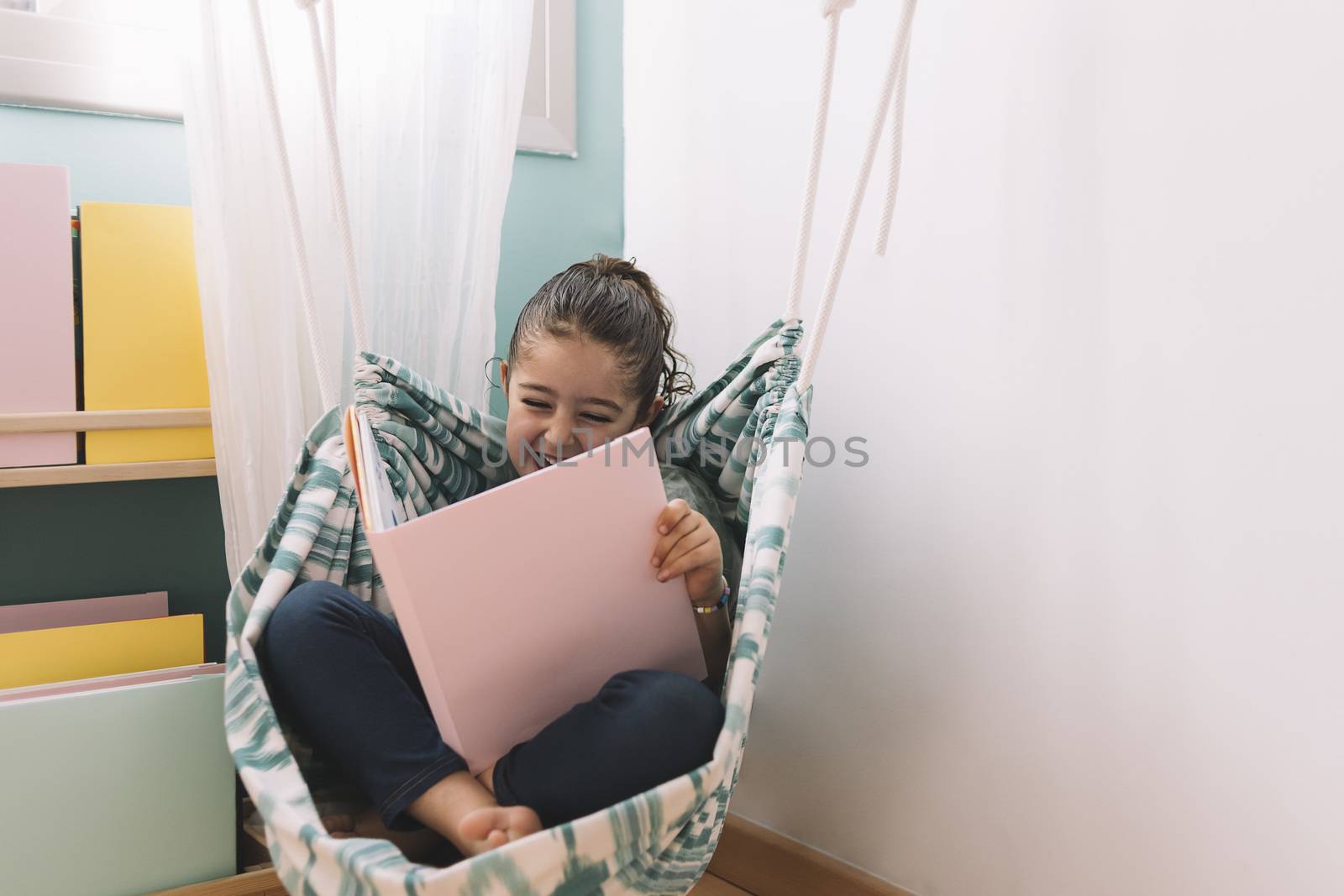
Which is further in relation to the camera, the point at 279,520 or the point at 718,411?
the point at 718,411

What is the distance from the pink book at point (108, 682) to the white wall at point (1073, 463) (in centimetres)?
54

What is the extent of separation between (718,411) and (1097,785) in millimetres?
420

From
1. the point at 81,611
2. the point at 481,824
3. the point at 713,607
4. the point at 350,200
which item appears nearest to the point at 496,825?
the point at 481,824

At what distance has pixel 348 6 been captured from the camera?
942mm

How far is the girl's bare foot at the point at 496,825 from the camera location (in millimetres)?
542

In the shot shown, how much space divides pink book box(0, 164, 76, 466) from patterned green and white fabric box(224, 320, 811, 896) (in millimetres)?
232

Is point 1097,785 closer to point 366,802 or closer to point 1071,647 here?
point 1071,647

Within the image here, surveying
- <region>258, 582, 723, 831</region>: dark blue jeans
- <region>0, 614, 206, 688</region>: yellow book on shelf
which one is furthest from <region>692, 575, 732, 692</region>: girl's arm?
<region>0, 614, 206, 688</region>: yellow book on shelf

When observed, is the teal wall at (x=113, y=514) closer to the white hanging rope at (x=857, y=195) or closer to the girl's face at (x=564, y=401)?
the girl's face at (x=564, y=401)

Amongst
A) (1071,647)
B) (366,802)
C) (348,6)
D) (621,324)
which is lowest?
(366,802)

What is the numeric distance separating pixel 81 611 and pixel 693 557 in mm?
616

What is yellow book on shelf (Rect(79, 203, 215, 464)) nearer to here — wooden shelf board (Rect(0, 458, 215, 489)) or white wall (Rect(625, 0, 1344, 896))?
wooden shelf board (Rect(0, 458, 215, 489))

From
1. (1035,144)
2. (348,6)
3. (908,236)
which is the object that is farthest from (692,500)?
(348,6)

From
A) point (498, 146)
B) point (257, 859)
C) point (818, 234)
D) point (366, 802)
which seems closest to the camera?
point (366, 802)
